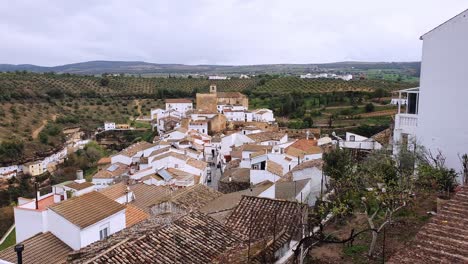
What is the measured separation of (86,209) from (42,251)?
→ 167cm

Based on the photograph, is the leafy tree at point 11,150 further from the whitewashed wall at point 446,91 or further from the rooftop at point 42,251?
the whitewashed wall at point 446,91

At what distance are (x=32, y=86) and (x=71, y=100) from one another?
8.02 meters

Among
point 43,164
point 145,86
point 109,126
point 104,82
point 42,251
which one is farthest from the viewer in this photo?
point 145,86

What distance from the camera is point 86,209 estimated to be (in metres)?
12.2

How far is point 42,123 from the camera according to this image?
6625cm

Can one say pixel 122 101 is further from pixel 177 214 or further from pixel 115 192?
pixel 177 214

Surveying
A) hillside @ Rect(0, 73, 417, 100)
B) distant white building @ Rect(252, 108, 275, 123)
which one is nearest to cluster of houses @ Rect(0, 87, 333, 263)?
distant white building @ Rect(252, 108, 275, 123)

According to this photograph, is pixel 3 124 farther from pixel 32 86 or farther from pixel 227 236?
pixel 227 236

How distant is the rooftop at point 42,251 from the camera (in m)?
10.6

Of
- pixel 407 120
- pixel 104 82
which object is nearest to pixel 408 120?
pixel 407 120

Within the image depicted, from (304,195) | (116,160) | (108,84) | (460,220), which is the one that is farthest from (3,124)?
(460,220)

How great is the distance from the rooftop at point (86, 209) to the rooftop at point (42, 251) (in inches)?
32.7

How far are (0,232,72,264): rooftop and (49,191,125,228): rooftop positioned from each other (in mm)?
830

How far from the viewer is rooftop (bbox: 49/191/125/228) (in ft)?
37.6
